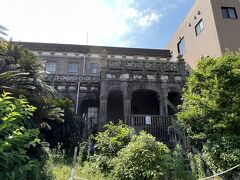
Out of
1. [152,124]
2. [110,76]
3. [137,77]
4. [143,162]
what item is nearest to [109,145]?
[143,162]

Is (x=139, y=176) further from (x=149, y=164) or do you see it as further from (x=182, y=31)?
(x=182, y=31)

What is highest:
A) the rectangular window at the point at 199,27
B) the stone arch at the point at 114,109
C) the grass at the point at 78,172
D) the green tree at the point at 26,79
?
the rectangular window at the point at 199,27

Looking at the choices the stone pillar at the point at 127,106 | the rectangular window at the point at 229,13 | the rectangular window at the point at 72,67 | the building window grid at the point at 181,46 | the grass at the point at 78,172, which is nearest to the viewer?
the grass at the point at 78,172

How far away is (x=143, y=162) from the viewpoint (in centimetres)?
656

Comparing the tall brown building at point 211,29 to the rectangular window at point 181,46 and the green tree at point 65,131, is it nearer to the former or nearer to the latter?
the rectangular window at point 181,46

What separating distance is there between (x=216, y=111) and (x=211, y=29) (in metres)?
9.21

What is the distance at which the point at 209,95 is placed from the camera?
913cm

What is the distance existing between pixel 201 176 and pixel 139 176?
2.63m

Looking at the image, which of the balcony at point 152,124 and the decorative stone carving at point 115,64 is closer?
the balcony at point 152,124

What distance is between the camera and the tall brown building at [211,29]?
50.2 ft

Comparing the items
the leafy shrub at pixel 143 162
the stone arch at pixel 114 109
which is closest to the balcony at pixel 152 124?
the stone arch at pixel 114 109

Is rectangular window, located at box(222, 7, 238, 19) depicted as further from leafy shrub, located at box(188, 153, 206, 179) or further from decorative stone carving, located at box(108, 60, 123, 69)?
leafy shrub, located at box(188, 153, 206, 179)

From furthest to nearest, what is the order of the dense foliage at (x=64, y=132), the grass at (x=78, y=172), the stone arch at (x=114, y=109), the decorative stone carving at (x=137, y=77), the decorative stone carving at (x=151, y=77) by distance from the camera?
the stone arch at (x=114, y=109), the decorative stone carving at (x=151, y=77), the decorative stone carving at (x=137, y=77), the dense foliage at (x=64, y=132), the grass at (x=78, y=172)

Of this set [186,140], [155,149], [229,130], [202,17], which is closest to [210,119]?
[229,130]
